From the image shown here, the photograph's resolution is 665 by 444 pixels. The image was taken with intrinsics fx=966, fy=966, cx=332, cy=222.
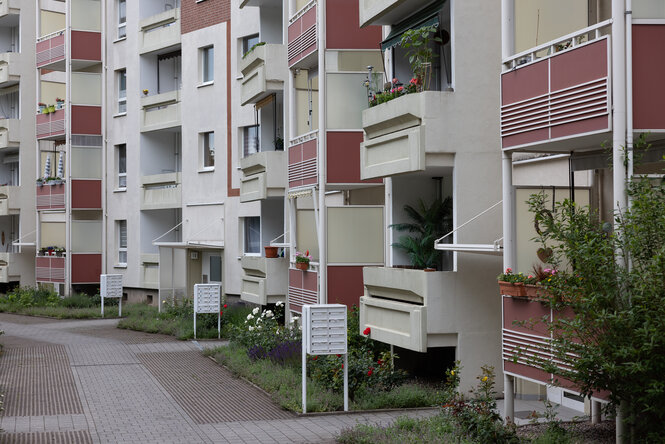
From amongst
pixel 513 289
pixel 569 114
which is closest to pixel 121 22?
pixel 513 289

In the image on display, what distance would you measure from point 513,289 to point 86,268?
30186mm

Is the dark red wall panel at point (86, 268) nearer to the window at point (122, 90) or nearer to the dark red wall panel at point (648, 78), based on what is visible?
the window at point (122, 90)

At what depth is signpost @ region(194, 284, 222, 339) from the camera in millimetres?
27281

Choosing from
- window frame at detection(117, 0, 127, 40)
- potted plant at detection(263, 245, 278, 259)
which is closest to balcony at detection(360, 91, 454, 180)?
potted plant at detection(263, 245, 278, 259)

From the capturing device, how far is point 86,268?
40750 millimetres

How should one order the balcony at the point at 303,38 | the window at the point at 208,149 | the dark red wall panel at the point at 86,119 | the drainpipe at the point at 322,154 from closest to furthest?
the drainpipe at the point at 322,154
the balcony at the point at 303,38
the window at the point at 208,149
the dark red wall panel at the point at 86,119

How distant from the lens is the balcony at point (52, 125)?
41.2 metres

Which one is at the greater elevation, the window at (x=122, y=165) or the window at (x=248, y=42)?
the window at (x=248, y=42)

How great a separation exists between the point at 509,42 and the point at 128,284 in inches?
1129

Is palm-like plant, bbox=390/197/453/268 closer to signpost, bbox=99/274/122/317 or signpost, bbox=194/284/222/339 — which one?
signpost, bbox=194/284/222/339

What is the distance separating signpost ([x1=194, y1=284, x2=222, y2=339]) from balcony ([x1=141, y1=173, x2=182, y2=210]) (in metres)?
9.54

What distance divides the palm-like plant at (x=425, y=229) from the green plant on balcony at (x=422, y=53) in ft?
8.15

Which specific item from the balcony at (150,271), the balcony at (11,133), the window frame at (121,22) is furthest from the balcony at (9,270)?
the window frame at (121,22)

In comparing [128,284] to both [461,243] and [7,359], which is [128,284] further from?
[461,243]
